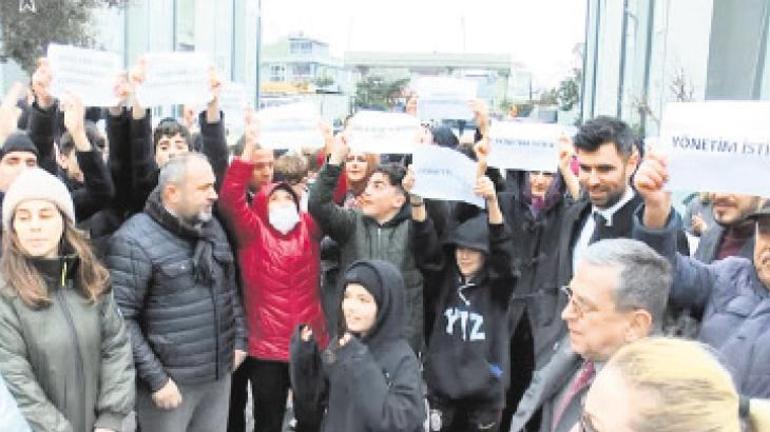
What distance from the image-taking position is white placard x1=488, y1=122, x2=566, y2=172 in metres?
4.12

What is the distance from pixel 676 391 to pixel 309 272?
3.02 m

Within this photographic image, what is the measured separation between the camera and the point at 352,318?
3.14m

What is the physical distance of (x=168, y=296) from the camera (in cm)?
362

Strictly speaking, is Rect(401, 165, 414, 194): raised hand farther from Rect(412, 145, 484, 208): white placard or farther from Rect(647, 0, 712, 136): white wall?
Rect(647, 0, 712, 136): white wall

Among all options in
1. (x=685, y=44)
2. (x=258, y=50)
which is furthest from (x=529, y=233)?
(x=258, y=50)

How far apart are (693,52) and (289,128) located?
14474 mm

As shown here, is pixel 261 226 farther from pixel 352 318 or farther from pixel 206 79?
pixel 352 318

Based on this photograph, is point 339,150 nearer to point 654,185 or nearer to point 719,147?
point 654,185

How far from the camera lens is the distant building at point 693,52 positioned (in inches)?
595

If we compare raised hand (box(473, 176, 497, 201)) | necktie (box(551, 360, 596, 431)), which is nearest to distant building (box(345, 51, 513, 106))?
raised hand (box(473, 176, 497, 201))

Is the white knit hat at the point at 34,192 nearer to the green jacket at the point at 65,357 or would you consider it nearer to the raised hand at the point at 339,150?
the green jacket at the point at 65,357

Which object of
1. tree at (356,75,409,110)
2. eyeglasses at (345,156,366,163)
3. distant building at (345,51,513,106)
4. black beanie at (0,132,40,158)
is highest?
distant building at (345,51,513,106)

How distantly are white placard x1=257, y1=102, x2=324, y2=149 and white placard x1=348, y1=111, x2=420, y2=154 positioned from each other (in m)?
0.28

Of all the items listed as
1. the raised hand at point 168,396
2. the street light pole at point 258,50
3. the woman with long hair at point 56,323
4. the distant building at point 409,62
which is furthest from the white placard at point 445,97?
the distant building at point 409,62
